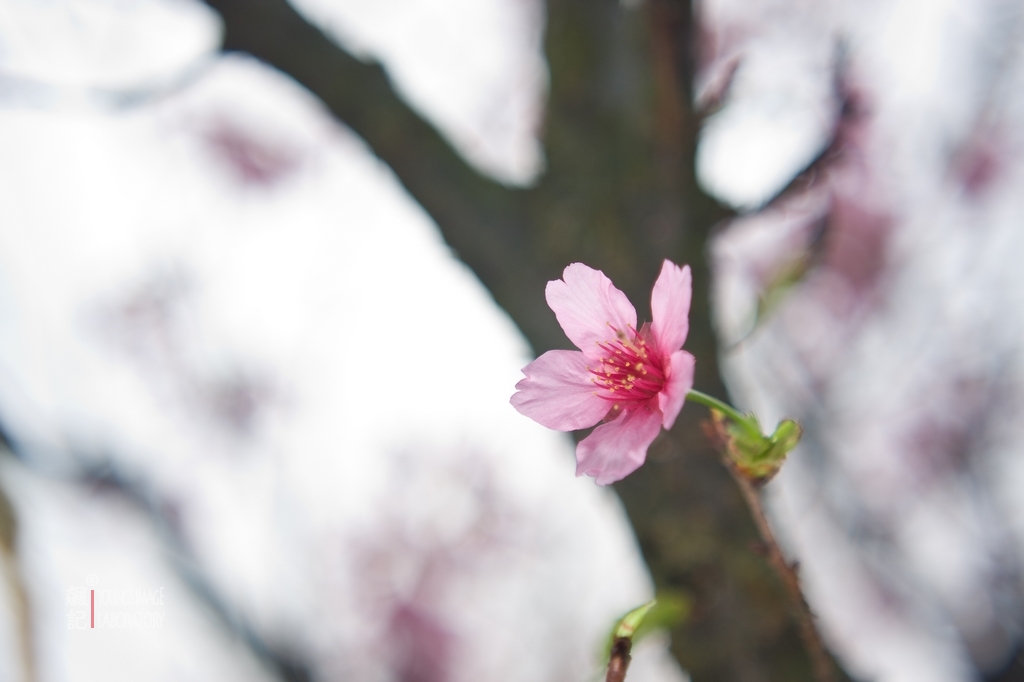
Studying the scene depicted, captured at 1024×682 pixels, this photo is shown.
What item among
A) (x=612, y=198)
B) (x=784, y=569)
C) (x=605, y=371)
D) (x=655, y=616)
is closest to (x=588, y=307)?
(x=605, y=371)

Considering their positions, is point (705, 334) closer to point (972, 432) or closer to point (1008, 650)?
point (1008, 650)

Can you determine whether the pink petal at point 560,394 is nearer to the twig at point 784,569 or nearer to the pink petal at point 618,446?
the pink petal at point 618,446

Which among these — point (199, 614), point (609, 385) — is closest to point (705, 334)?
point (609, 385)

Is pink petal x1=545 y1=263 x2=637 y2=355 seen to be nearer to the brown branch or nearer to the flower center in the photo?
the flower center

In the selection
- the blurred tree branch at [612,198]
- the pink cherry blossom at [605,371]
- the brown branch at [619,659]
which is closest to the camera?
the brown branch at [619,659]

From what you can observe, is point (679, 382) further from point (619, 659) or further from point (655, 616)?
point (655, 616)

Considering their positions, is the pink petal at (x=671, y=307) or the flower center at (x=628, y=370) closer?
the pink petal at (x=671, y=307)

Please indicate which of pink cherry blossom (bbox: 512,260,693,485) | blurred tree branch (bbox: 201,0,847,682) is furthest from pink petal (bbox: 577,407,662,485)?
blurred tree branch (bbox: 201,0,847,682)

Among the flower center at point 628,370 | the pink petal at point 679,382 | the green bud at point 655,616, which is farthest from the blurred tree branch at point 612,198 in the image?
the pink petal at point 679,382
